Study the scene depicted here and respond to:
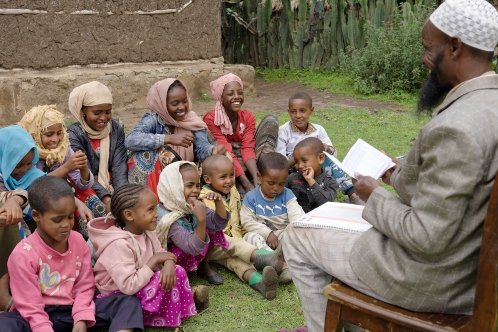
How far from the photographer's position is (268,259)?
4.03m

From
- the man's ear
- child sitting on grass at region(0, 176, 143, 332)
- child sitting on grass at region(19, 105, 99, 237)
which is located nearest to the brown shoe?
child sitting on grass at region(0, 176, 143, 332)

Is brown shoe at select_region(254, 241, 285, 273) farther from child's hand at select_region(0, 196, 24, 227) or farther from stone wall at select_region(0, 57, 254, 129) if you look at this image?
stone wall at select_region(0, 57, 254, 129)

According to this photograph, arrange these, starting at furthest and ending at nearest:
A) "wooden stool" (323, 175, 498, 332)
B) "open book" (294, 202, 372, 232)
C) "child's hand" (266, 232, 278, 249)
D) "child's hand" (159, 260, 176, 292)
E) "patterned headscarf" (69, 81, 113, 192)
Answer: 1. "patterned headscarf" (69, 81, 113, 192)
2. "child's hand" (266, 232, 278, 249)
3. "child's hand" (159, 260, 176, 292)
4. "open book" (294, 202, 372, 232)
5. "wooden stool" (323, 175, 498, 332)

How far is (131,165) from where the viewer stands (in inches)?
188

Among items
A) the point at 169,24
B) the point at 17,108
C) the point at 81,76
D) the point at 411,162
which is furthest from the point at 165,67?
the point at 411,162

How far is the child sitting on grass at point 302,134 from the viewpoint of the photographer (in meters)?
5.25

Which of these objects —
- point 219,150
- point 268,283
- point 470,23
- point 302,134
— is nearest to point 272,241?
point 268,283

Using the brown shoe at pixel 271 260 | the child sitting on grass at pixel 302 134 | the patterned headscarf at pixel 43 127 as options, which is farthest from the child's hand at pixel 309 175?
the patterned headscarf at pixel 43 127

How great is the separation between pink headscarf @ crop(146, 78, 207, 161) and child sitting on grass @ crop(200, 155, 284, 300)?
63 centimetres

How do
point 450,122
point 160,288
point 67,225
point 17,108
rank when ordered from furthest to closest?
point 17,108
point 160,288
point 67,225
point 450,122

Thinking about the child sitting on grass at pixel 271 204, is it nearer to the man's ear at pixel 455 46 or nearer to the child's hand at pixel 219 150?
the child's hand at pixel 219 150

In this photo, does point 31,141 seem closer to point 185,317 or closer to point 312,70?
point 185,317

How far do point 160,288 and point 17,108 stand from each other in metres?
4.43

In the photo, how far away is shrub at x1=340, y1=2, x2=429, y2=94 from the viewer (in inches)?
393
